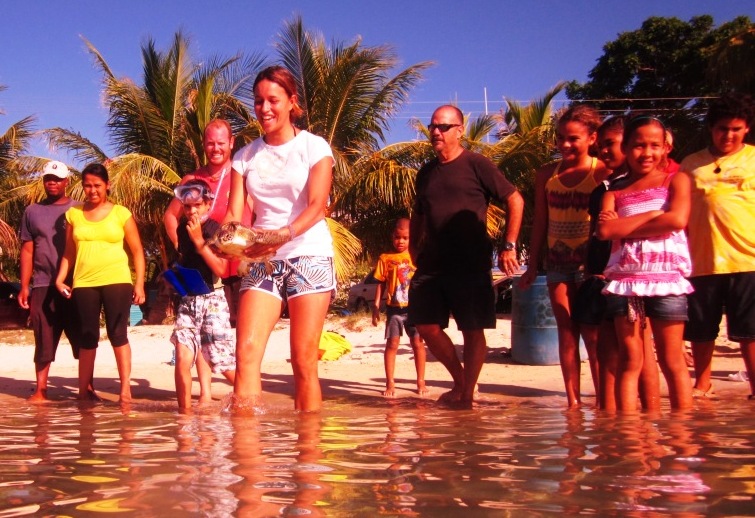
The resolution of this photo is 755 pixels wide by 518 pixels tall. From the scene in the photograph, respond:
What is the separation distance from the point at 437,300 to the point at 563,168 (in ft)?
3.93

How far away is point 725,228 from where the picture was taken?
4742 millimetres

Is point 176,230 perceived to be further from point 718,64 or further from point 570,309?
point 718,64

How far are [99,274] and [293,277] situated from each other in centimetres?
268

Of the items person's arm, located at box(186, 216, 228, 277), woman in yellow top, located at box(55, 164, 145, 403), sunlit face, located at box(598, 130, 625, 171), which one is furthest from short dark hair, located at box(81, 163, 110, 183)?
sunlit face, located at box(598, 130, 625, 171)

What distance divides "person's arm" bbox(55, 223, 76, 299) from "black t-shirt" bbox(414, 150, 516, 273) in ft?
9.70

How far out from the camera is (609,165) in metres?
5.08

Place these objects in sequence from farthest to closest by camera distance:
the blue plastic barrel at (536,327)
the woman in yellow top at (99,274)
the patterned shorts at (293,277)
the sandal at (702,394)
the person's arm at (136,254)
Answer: the blue plastic barrel at (536,327)
the person's arm at (136,254)
the woman in yellow top at (99,274)
the sandal at (702,394)
the patterned shorts at (293,277)

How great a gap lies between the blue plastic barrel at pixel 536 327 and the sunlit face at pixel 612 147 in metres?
3.02

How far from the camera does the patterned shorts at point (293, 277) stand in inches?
168

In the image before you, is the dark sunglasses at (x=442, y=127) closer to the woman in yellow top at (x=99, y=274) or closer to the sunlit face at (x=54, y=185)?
the woman in yellow top at (x=99, y=274)

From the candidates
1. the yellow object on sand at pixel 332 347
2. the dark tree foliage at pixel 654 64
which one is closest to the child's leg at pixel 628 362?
the yellow object on sand at pixel 332 347

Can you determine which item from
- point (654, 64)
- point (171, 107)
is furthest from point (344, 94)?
point (654, 64)

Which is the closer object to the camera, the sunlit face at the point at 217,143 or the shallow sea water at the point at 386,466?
the shallow sea water at the point at 386,466

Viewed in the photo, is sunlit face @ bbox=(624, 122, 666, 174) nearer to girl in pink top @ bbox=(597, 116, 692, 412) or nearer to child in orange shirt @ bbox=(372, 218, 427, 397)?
girl in pink top @ bbox=(597, 116, 692, 412)
